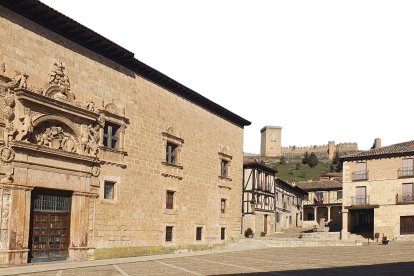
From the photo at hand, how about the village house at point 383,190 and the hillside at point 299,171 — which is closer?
A: the village house at point 383,190

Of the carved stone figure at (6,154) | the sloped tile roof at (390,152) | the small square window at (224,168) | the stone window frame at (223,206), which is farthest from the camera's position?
the sloped tile roof at (390,152)

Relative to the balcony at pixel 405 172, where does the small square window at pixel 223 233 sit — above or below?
below

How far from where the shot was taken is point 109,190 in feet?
61.2

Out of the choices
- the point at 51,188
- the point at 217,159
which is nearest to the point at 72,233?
the point at 51,188

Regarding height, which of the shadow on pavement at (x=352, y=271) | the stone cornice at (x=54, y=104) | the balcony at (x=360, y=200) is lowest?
the shadow on pavement at (x=352, y=271)

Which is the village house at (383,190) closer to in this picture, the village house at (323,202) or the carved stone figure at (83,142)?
the village house at (323,202)

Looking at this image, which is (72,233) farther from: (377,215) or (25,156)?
(377,215)

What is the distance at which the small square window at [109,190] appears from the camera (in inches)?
727

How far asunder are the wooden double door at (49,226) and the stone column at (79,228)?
0.61ft

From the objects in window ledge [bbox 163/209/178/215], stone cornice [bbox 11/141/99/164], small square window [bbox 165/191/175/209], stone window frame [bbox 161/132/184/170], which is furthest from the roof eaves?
window ledge [bbox 163/209/178/215]

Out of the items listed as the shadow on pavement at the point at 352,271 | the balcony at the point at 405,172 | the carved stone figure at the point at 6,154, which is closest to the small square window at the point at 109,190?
the carved stone figure at the point at 6,154

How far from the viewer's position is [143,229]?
20.4m

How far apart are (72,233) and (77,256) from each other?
0.85 m

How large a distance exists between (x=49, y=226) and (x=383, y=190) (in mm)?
27657
